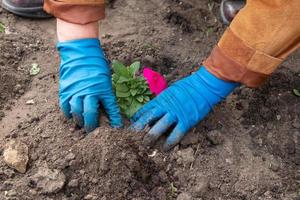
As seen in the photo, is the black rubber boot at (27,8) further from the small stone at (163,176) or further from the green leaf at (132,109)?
the small stone at (163,176)

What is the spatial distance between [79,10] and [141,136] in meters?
0.56

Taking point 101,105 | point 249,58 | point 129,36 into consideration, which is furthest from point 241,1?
point 101,105

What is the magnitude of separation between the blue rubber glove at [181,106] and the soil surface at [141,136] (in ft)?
0.21

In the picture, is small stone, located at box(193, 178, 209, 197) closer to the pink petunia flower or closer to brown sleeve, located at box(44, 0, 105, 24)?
the pink petunia flower

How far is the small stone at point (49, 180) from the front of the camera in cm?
195

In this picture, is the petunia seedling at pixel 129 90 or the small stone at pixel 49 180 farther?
the petunia seedling at pixel 129 90

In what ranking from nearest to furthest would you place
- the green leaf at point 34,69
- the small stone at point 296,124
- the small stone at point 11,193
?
the small stone at point 11,193 < the small stone at point 296,124 < the green leaf at point 34,69

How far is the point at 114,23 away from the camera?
2879 millimetres

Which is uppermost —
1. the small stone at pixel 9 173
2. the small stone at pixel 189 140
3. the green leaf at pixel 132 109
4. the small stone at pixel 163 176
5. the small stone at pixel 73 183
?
the green leaf at pixel 132 109

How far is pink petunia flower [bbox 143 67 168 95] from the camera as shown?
2.31m

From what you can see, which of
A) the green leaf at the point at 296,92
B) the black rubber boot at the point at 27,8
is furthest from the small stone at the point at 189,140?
the black rubber boot at the point at 27,8

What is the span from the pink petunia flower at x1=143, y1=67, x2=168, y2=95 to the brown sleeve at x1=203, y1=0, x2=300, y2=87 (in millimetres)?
270

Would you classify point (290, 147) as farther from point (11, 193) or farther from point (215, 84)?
point (11, 193)

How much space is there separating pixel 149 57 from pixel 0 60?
691 mm
